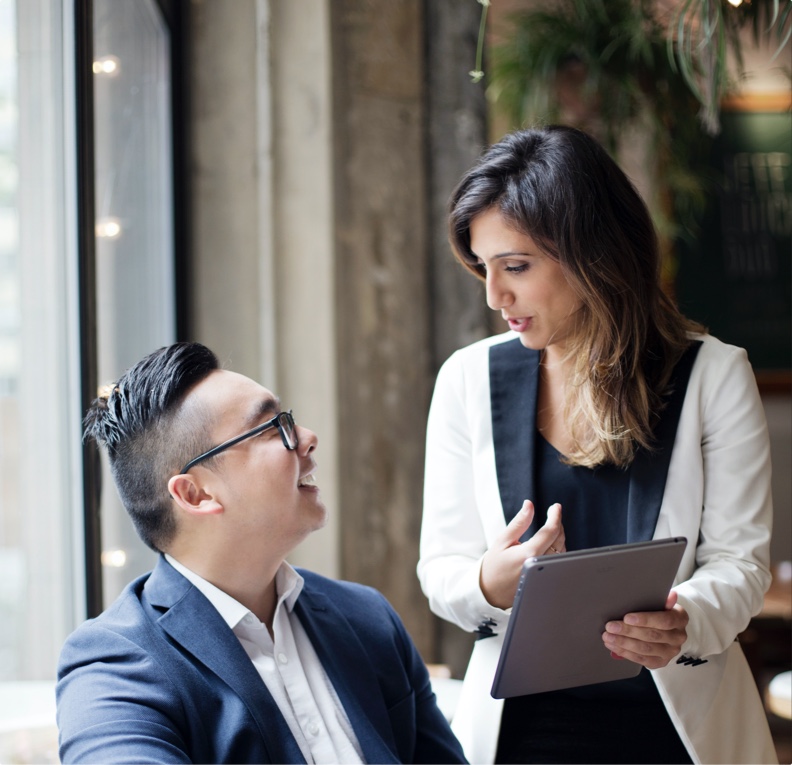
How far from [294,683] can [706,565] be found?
69cm

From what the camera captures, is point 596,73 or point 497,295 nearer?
point 497,295

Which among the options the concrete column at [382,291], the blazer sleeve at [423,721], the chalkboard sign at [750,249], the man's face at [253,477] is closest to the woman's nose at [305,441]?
the man's face at [253,477]

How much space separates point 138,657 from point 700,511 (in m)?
0.92

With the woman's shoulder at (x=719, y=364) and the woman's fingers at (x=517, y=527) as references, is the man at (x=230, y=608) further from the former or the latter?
the woman's shoulder at (x=719, y=364)

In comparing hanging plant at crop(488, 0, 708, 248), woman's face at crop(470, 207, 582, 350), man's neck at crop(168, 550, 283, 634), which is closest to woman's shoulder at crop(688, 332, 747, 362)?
woman's face at crop(470, 207, 582, 350)

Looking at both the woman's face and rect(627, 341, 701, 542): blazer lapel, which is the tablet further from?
the woman's face

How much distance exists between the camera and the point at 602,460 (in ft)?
5.18

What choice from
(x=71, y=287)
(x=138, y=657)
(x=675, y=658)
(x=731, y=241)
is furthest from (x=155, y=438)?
(x=731, y=241)

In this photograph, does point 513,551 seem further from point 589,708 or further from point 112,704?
point 112,704

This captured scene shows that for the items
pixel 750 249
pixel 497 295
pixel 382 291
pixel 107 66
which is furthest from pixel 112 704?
pixel 750 249

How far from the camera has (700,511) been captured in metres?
1.58

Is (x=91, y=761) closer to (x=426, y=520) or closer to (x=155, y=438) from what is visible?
(x=155, y=438)

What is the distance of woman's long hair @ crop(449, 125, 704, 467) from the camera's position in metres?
1.58

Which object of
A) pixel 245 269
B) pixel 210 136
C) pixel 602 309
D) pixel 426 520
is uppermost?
pixel 210 136
